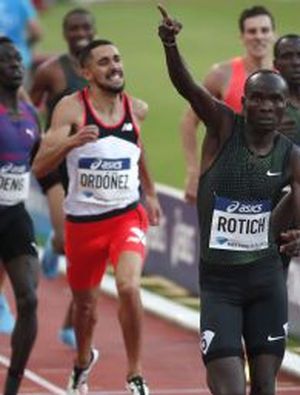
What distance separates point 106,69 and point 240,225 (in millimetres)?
2645

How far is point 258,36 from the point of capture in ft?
45.4

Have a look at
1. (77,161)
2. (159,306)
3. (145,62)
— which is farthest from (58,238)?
(145,62)

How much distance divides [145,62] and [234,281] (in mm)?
27944

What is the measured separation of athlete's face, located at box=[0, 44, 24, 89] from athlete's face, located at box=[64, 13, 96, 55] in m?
2.58

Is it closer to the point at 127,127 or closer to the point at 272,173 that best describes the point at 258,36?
the point at 127,127

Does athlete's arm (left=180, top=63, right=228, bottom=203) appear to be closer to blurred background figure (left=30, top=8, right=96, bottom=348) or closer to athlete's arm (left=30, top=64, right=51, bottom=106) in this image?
blurred background figure (left=30, top=8, right=96, bottom=348)

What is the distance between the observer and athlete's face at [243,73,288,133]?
970cm

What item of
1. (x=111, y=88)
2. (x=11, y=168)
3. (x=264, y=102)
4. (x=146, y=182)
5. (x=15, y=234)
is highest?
(x=264, y=102)

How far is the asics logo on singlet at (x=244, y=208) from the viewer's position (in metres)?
9.88

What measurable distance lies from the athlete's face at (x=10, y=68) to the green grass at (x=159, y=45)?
10582 millimetres

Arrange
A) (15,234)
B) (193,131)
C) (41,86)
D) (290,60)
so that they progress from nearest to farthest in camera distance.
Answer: (290,60), (15,234), (193,131), (41,86)

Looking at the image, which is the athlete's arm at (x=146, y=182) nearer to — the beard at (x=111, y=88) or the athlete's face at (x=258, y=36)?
the beard at (x=111, y=88)

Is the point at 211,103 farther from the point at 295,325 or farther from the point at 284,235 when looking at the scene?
the point at 295,325

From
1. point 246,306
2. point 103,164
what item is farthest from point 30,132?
point 246,306
